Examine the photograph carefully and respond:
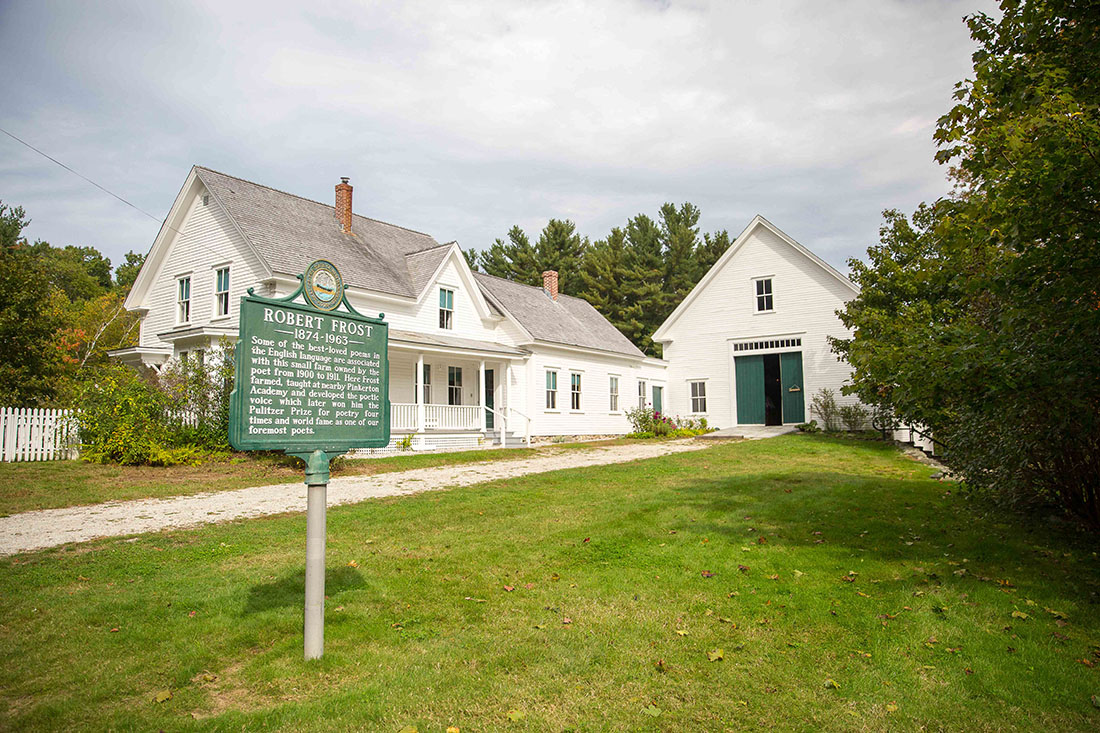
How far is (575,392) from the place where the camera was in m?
26.6

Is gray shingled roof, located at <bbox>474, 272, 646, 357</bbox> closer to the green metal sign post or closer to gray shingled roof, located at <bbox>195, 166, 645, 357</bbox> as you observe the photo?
gray shingled roof, located at <bbox>195, 166, 645, 357</bbox>

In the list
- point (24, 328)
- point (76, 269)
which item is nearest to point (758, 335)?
point (24, 328)

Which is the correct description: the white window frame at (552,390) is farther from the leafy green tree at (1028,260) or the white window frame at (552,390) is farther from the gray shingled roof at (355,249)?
the leafy green tree at (1028,260)

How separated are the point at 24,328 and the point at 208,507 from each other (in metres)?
15.3

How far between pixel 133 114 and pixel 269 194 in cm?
624

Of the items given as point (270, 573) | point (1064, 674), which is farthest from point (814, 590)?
point (270, 573)

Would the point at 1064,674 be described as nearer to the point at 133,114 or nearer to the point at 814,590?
the point at 814,590

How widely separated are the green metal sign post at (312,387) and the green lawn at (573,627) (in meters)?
0.77

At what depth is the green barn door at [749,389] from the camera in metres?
26.0

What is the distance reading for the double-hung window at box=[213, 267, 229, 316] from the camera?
20.3m

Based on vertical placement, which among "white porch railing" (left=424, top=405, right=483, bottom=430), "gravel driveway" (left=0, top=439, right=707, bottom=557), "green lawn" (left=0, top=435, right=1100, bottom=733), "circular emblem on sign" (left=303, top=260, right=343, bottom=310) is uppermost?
"circular emblem on sign" (left=303, top=260, right=343, bottom=310)

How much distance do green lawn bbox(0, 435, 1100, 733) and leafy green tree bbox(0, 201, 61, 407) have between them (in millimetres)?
16801

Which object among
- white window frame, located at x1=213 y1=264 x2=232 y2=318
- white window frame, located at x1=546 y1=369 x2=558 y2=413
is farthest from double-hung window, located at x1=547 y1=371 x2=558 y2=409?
white window frame, located at x1=213 y1=264 x2=232 y2=318

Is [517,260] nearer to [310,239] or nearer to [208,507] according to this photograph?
[310,239]
